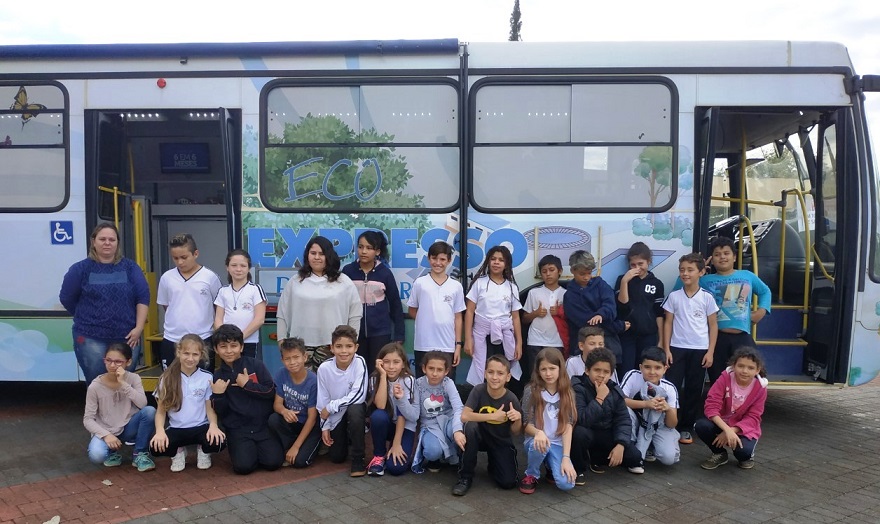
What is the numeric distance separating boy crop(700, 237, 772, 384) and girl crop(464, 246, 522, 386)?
166cm

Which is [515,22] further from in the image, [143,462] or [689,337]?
[143,462]

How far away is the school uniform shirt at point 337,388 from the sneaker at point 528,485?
4.07 ft

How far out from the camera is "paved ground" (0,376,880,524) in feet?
12.4

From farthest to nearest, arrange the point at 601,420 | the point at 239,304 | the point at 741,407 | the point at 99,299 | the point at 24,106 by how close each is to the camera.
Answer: the point at 24,106 < the point at 239,304 < the point at 99,299 < the point at 741,407 < the point at 601,420

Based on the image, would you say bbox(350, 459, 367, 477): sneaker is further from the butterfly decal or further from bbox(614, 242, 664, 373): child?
the butterfly decal

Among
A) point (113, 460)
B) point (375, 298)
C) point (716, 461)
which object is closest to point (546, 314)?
point (375, 298)

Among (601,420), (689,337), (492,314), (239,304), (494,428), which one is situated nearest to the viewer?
(494,428)

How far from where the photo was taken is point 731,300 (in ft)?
17.1

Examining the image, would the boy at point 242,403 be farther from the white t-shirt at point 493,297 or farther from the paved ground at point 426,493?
the white t-shirt at point 493,297

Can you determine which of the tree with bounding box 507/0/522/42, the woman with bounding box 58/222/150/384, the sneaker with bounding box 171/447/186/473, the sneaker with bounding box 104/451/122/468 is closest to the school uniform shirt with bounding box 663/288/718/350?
the sneaker with bounding box 171/447/186/473

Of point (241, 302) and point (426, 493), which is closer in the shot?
point (426, 493)

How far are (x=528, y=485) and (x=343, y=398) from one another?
1401 mm

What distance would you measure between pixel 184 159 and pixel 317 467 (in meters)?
3.98

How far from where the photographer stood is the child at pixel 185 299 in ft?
16.2
